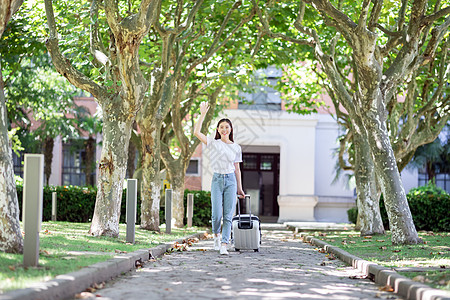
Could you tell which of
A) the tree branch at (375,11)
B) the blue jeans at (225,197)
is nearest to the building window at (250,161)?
the tree branch at (375,11)

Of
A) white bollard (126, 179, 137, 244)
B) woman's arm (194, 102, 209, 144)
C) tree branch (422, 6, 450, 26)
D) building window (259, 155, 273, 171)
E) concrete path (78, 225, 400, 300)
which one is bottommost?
concrete path (78, 225, 400, 300)

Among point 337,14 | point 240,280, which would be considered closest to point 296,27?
point 337,14

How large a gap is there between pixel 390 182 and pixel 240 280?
17.7ft

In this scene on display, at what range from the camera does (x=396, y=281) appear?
22.0ft

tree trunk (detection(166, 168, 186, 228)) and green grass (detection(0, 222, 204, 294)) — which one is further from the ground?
tree trunk (detection(166, 168, 186, 228))

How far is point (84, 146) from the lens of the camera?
118ft

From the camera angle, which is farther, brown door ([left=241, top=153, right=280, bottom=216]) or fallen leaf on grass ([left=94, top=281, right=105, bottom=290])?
brown door ([left=241, top=153, right=280, bottom=216])

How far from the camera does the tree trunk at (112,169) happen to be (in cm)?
1180

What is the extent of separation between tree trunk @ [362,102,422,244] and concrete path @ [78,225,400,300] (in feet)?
6.07

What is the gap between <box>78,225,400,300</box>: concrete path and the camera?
20.5ft

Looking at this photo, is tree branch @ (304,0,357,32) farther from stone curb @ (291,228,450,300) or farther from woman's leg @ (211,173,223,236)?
stone curb @ (291,228,450,300)

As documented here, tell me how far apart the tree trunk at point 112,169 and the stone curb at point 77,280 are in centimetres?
276

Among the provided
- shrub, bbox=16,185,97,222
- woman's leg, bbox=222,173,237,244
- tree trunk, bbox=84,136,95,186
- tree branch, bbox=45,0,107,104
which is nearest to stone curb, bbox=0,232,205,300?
woman's leg, bbox=222,173,237,244

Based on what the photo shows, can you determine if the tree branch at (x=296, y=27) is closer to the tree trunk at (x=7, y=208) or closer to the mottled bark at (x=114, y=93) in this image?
the mottled bark at (x=114, y=93)
